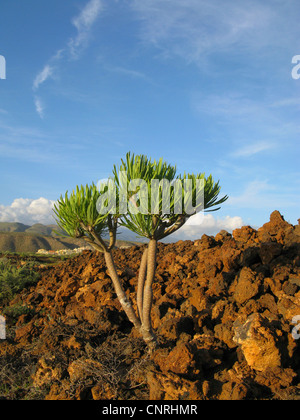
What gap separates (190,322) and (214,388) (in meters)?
1.70

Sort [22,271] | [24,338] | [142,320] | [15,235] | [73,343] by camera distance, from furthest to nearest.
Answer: [15,235]
[22,271]
[24,338]
[73,343]
[142,320]

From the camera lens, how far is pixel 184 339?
5.30 m

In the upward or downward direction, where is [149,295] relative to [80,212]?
downward

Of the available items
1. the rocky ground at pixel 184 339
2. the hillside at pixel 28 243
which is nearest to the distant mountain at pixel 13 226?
the hillside at pixel 28 243

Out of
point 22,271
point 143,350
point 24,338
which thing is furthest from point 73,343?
point 22,271

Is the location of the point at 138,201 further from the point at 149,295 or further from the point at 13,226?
the point at 13,226

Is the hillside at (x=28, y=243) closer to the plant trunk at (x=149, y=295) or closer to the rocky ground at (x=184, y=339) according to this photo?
the rocky ground at (x=184, y=339)

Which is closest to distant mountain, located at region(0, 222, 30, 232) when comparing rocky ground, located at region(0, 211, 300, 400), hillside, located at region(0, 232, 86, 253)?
hillside, located at region(0, 232, 86, 253)

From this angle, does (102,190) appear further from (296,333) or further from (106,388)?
(296,333)

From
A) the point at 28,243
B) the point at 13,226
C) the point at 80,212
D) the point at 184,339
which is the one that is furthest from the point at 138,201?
the point at 13,226

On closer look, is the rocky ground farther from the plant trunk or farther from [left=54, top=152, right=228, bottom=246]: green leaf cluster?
[left=54, top=152, right=228, bottom=246]: green leaf cluster

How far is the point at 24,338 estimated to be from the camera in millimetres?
7340

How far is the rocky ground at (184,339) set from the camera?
461 centimetres
